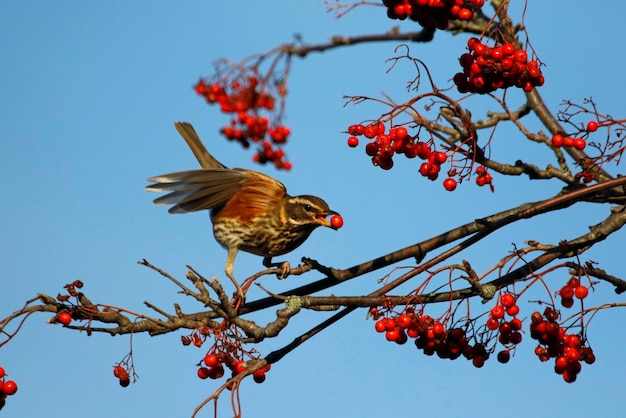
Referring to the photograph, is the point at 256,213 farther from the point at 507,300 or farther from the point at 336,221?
the point at 507,300

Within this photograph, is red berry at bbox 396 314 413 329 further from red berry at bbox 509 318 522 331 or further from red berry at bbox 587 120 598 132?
red berry at bbox 587 120 598 132

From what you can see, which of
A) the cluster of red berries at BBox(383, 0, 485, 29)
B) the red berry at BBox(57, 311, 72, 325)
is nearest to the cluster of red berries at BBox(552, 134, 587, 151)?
the cluster of red berries at BBox(383, 0, 485, 29)

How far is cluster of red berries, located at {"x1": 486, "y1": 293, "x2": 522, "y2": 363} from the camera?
4156mm

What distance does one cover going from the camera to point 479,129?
6.38 m

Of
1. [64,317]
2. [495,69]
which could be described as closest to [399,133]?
[495,69]

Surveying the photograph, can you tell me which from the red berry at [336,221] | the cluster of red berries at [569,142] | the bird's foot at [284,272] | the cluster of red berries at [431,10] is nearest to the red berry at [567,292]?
the cluster of red berries at [569,142]

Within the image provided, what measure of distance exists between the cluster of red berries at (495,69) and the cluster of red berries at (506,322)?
3.56 feet

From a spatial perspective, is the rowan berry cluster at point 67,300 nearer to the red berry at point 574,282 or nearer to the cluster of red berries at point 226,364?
the cluster of red berries at point 226,364

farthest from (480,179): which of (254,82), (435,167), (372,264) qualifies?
(254,82)

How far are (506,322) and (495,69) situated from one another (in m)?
1.27

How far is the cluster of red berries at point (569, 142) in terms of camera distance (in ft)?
16.1

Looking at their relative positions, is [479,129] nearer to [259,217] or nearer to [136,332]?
[259,217]

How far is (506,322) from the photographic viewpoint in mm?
4191

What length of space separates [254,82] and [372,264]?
3932 mm
